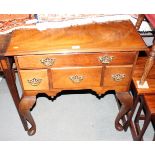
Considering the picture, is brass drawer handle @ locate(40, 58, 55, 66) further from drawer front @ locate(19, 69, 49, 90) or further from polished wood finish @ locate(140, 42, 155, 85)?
polished wood finish @ locate(140, 42, 155, 85)

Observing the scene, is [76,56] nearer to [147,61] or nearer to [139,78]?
[147,61]

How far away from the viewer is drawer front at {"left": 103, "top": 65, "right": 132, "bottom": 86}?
151cm

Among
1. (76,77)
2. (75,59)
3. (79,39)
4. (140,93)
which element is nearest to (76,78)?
(76,77)

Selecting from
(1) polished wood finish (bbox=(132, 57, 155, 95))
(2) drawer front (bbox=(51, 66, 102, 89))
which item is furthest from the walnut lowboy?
(1) polished wood finish (bbox=(132, 57, 155, 95))

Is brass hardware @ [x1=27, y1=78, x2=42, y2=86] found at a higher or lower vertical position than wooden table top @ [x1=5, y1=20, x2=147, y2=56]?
lower

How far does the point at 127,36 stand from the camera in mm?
1490

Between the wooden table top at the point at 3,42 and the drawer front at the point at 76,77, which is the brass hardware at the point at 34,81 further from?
the wooden table top at the point at 3,42

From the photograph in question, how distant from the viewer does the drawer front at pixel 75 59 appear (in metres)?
1.42

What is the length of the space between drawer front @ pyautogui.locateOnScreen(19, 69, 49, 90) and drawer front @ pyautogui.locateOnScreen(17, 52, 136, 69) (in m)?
0.05

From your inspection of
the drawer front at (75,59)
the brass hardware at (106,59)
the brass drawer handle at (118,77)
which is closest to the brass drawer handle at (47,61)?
the drawer front at (75,59)

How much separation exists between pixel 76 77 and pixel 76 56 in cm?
18

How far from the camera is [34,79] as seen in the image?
60.5 inches
